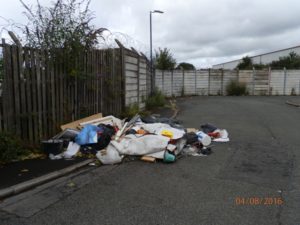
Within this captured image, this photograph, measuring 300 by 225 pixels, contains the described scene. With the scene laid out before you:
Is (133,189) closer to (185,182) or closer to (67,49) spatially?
(185,182)

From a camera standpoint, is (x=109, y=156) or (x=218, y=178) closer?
(x=218, y=178)

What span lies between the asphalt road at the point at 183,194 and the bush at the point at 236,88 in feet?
83.0

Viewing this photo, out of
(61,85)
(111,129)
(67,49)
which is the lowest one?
(111,129)

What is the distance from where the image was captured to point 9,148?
237 inches

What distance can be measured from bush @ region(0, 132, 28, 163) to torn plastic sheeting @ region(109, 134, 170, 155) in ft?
6.26

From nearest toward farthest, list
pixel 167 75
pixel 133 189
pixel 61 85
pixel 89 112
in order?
1. pixel 133 189
2. pixel 61 85
3. pixel 89 112
4. pixel 167 75

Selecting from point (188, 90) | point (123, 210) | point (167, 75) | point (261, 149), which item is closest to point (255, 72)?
point (188, 90)

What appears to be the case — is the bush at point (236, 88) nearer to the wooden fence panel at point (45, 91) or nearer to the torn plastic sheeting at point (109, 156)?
the wooden fence panel at point (45, 91)

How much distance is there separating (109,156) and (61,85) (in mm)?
2431

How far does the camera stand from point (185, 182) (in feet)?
17.3

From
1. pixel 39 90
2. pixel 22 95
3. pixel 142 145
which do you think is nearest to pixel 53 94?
pixel 39 90

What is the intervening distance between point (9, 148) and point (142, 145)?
8.77 ft

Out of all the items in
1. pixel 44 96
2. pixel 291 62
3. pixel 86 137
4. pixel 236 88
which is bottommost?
pixel 86 137

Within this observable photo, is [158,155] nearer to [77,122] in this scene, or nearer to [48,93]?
[77,122]
